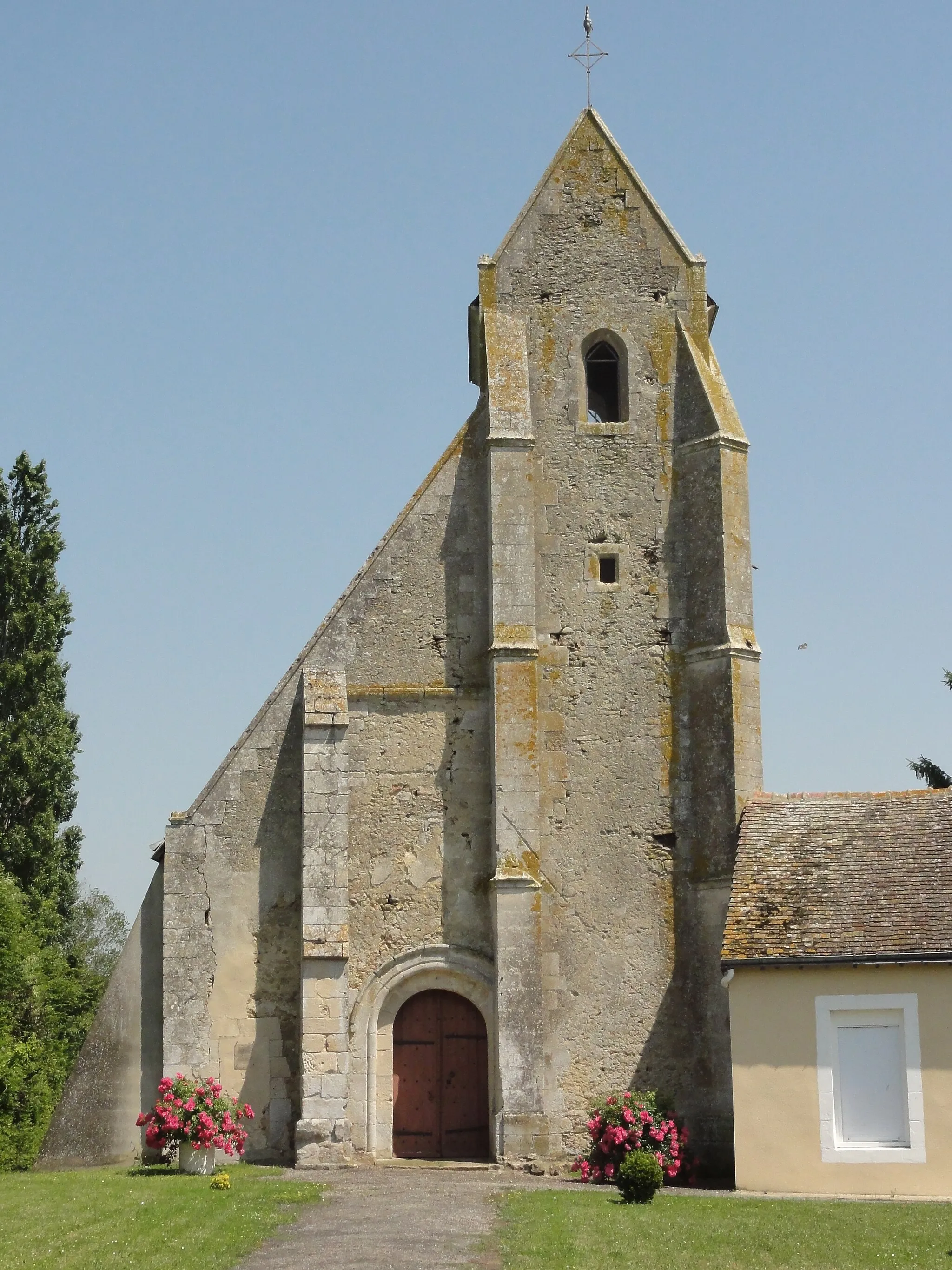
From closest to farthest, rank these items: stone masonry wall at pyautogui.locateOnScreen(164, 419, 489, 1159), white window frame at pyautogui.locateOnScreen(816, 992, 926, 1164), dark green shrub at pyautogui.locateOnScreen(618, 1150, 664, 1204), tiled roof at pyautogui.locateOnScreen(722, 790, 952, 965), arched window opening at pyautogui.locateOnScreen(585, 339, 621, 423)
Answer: dark green shrub at pyautogui.locateOnScreen(618, 1150, 664, 1204) < white window frame at pyautogui.locateOnScreen(816, 992, 926, 1164) < tiled roof at pyautogui.locateOnScreen(722, 790, 952, 965) < stone masonry wall at pyautogui.locateOnScreen(164, 419, 489, 1159) < arched window opening at pyautogui.locateOnScreen(585, 339, 621, 423)

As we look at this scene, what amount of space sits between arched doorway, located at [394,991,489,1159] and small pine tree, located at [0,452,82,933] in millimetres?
11098

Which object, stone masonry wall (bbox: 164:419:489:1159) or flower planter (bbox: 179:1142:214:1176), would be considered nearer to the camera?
flower planter (bbox: 179:1142:214:1176)

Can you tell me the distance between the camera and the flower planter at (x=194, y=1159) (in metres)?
17.3

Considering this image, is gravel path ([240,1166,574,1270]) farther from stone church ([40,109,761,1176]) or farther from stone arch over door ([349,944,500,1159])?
stone church ([40,109,761,1176])

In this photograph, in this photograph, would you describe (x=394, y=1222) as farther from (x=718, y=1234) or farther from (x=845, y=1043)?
(x=845, y=1043)

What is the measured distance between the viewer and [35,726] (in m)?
28.4

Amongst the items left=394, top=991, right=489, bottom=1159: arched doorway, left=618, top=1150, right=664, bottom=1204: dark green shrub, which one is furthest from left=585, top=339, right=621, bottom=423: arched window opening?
left=618, top=1150, right=664, bottom=1204: dark green shrub

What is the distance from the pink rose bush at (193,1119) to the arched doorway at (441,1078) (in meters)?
2.12

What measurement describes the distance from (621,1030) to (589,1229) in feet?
17.3

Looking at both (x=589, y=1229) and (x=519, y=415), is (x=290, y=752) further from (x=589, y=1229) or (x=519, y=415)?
(x=589, y=1229)

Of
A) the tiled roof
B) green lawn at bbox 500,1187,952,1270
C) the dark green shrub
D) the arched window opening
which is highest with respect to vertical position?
the arched window opening

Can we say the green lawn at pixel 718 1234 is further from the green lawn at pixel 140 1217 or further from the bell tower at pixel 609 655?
the bell tower at pixel 609 655

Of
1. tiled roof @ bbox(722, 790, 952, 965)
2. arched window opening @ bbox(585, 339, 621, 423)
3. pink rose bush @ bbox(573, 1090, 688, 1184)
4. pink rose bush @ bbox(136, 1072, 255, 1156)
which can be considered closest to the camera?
tiled roof @ bbox(722, 790, 952, 965)

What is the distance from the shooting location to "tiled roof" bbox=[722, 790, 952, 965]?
1700cm
